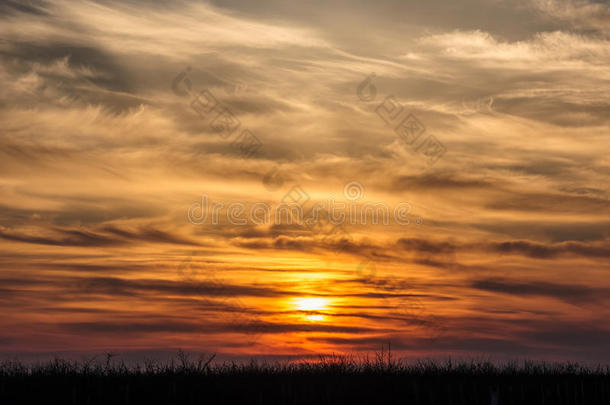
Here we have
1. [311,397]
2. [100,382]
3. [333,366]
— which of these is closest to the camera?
[311,397]

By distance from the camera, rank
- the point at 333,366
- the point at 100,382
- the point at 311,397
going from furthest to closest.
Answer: the point at 333,366
the point at 100,382
the point at 311,397

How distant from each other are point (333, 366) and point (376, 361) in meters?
1.51

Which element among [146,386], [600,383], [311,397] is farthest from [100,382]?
[600,383]

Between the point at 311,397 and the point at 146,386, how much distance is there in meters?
4.81

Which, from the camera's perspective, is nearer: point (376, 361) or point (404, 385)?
point (404, 385)

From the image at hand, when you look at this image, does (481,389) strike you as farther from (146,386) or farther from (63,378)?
(63,378)

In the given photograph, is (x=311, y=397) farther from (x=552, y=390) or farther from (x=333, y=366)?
(x=552, y=390)

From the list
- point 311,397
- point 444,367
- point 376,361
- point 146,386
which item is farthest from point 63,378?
point 444,367

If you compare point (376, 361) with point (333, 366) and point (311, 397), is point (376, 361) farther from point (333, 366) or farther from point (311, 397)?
point (311, 397)

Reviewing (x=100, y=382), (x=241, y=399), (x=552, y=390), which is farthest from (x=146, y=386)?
(x=552, y=390)

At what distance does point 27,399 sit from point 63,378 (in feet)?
7.49

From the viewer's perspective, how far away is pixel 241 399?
21.0 metres

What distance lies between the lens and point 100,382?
22250mm

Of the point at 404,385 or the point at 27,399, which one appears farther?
A: the point at 404,385
